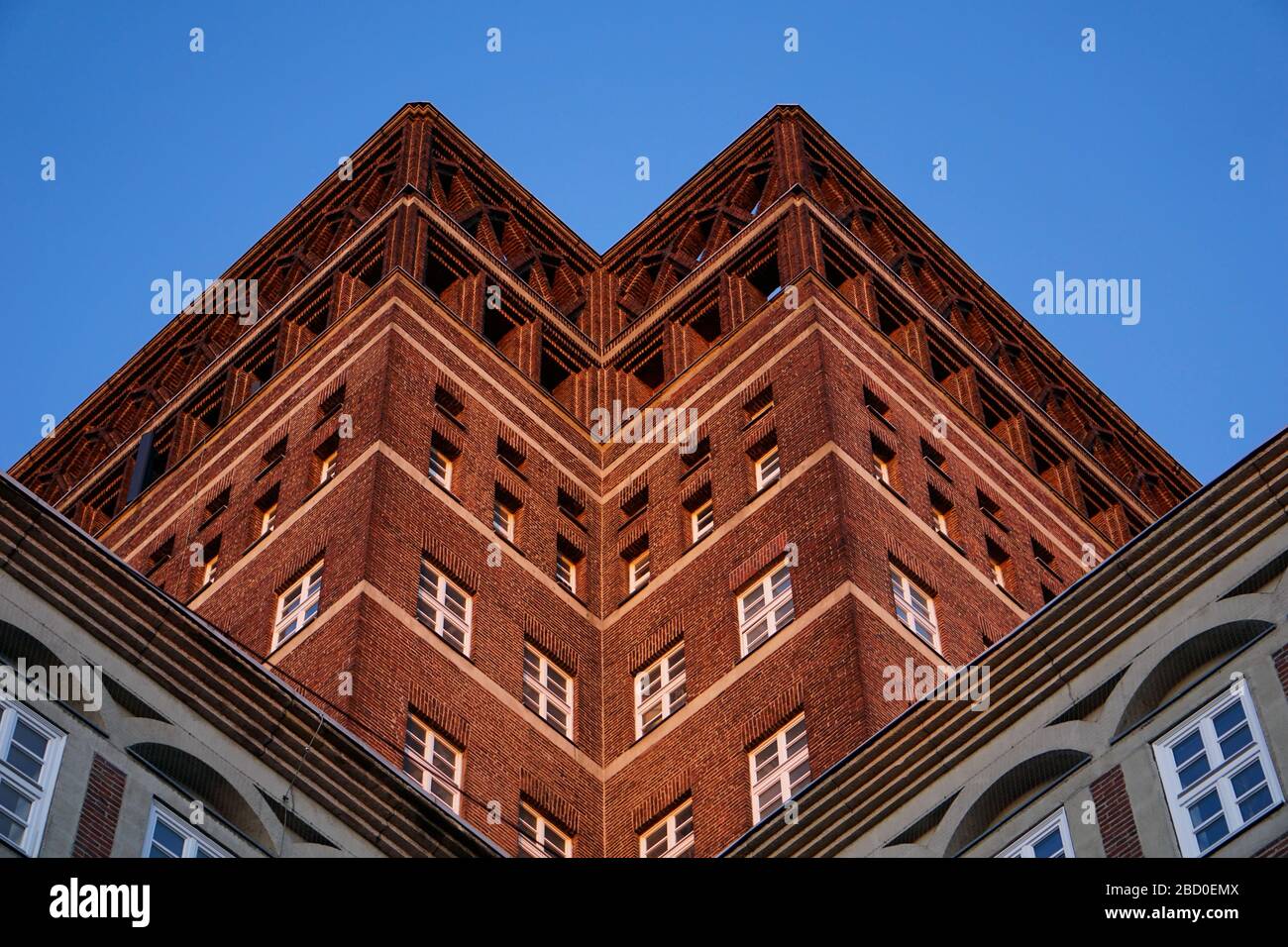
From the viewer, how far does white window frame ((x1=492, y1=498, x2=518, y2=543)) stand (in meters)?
59.9

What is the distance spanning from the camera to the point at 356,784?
31.8 meters

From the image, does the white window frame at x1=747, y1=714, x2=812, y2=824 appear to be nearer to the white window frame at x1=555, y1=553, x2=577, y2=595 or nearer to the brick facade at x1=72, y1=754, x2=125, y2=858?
the white window frame at x1=555, y1=553, x2=577, y2=595

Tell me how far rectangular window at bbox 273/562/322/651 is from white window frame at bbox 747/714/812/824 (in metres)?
10.5

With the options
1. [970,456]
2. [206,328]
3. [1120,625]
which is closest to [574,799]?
[970,456]

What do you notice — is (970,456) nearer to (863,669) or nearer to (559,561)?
(559,561)

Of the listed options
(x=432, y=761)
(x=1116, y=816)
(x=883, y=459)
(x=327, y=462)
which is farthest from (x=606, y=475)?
(x=1116, y=816)

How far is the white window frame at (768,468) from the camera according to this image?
5866 cm

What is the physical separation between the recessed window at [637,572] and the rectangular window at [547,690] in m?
4.22

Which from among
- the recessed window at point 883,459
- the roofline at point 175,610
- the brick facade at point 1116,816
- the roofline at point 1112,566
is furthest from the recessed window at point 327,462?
the brick facade at point 1116,816

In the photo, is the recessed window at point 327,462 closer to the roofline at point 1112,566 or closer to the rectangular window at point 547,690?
the rectangular window at point 547,690

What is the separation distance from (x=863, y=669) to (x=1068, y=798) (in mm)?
19450

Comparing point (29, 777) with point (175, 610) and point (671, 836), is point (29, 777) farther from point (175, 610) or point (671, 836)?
point (671, 836)

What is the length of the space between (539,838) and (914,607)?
9826mm

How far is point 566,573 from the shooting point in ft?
201
